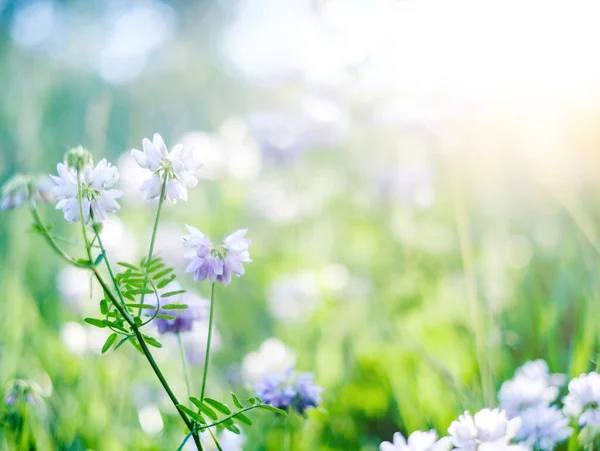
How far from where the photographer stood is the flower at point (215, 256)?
846 millimetres

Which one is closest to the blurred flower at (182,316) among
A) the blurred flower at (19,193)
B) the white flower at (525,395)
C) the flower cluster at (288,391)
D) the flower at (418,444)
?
the flower cluster at (288,391)

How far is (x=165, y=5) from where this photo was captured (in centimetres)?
1037

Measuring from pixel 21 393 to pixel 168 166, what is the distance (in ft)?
1.55

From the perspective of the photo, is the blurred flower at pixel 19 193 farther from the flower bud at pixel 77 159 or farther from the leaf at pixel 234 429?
the leaf at pixel 234 429

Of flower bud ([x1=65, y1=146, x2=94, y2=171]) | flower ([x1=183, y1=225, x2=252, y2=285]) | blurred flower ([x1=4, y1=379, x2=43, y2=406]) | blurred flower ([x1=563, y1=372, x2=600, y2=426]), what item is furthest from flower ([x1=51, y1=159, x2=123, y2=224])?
blurred flower ([x1=563, y1=372, x2=600, y2=426])

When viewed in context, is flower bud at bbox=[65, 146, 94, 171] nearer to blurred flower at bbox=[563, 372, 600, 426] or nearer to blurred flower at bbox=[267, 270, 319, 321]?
blurred flower at bbox=[563, 372, 600, 426]

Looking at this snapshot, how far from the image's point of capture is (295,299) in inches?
79.2

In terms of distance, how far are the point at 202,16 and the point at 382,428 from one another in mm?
9118

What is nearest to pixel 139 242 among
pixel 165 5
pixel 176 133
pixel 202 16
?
pixel 176 133

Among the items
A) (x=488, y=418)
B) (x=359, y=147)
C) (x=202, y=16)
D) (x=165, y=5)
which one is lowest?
(x=488, y=418)

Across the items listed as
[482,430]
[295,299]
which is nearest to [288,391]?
[482,430]

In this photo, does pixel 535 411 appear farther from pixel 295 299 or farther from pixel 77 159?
pixel 295 299

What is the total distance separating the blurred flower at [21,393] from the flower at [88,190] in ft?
1.21

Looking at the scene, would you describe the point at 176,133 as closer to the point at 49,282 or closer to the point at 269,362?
the point at 49,282
